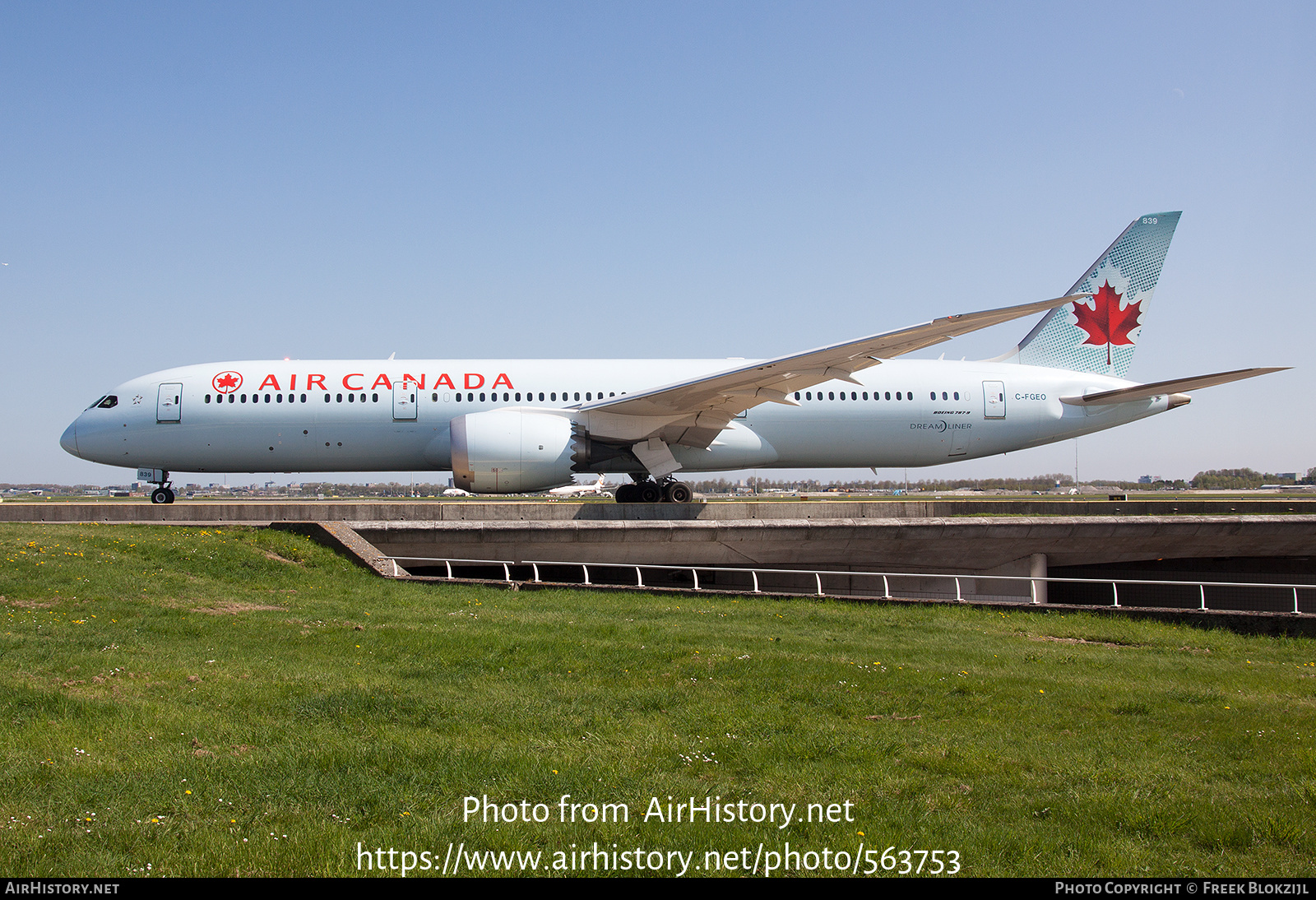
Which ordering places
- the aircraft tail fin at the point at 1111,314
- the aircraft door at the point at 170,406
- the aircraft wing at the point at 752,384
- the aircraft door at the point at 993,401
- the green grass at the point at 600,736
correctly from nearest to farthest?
the green grass at the point at 600,736, the aircraft wing at the point at 752,384, the aircraft door at the point at 170,406, the aircraft door at the point at 993,401, the aircraft tail fin at the point at 1111,314

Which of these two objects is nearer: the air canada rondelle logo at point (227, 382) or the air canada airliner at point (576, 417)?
the air canada airliner at point (576, 417)

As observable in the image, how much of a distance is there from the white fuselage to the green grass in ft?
30.1

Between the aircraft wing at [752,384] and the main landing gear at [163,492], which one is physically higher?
the aircraft wing at [752,384]

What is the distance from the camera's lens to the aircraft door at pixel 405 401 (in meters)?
19.7

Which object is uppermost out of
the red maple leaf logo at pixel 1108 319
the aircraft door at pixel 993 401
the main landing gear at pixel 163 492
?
the red maple leaf logo at pixel 1108 319

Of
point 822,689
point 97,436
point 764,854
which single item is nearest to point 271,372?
point 97,436

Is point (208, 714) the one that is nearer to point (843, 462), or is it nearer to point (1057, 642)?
point (1057, 642)

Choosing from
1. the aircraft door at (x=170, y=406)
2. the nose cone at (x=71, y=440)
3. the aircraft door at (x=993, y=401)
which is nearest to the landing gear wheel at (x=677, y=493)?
the aircraft door at (x=993, y=401)

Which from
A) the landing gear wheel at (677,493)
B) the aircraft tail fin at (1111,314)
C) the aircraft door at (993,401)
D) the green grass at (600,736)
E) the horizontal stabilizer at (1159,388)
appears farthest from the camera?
the aircraft tail fin at (1111,314)

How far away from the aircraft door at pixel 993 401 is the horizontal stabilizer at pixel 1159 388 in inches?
67.6

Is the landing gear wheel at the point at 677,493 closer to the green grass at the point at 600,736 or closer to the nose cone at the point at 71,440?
the green grass at the point at 600,736

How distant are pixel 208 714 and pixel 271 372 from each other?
15.9 m

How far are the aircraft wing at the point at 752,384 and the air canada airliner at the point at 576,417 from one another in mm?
60

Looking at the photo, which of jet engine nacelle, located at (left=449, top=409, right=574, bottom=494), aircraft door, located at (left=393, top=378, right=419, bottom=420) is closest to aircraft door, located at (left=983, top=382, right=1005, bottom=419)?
jet engine nacelle, located at (left=449, top=409, right=574, bottom=494)
